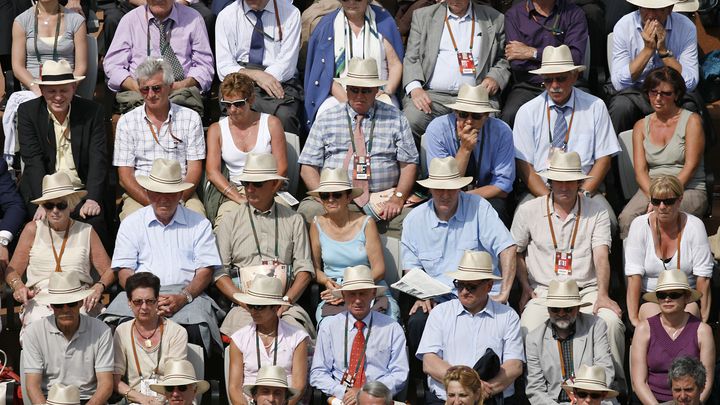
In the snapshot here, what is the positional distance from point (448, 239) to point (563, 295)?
1.11m

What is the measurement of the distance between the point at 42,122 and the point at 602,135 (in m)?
4.18

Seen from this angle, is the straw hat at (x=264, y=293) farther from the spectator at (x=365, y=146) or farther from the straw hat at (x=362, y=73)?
the straw hat at (x=362, y=73)

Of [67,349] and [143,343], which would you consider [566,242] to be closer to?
[143,343]

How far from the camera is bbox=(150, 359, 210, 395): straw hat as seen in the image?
1053cm

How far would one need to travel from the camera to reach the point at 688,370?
1073 cm

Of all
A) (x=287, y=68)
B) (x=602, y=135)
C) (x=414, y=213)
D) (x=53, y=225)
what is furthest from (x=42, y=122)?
(x=602, y=135)

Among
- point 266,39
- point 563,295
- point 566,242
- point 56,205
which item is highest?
point 266,39

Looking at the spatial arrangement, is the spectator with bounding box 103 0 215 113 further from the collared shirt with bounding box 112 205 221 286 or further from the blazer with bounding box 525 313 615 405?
the blazer with bounding box 525 313 615 405

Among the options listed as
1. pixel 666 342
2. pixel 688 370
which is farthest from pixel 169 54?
pixel 688 370

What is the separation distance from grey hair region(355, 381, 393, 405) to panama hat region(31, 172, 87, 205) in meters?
2.72

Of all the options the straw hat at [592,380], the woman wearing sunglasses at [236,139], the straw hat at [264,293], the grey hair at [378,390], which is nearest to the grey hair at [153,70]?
the woman wearing sunglasses at [236,139]

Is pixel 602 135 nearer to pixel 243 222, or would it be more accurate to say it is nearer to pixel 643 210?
pixel 643 210

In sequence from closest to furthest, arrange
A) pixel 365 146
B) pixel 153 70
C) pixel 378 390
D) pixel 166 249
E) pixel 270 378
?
pixel 378 390, pixel 270 378, pixel 166 249, pixel 153 70, pixel 365 146

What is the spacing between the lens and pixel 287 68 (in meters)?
13.6
